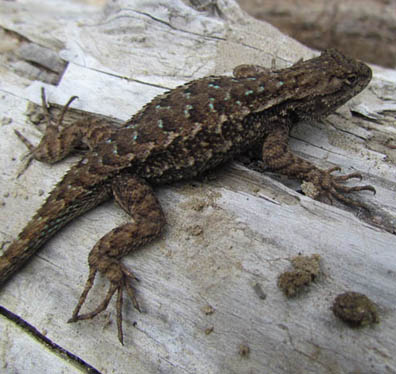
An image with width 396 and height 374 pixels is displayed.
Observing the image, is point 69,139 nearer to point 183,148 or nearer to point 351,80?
point 183,148

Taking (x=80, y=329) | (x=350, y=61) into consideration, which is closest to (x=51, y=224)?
(x=80, y=329)

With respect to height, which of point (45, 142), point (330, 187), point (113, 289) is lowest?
point (113, 289)

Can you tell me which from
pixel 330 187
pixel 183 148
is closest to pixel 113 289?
pixel 183 148

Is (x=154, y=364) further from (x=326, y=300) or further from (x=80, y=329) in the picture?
(x=326, y=300)

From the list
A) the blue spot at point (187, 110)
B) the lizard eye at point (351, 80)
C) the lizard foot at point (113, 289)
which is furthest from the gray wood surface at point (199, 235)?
A: the blue spot at point (187, 110)

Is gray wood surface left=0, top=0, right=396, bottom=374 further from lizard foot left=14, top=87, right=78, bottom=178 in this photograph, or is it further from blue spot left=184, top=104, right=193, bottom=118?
blue spot left=184, top=104, right=193, bottom=118
